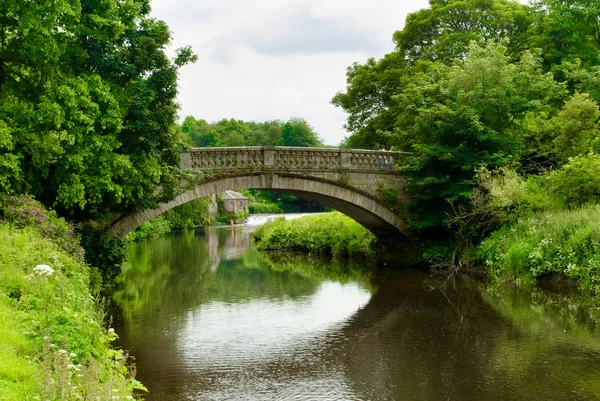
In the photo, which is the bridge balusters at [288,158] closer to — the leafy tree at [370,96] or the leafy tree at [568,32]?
the leafy tree at [370,96]

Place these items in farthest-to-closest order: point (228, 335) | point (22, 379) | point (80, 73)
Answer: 1. point (80, 73)
2. point (228, 335)
3. point (22, 379)

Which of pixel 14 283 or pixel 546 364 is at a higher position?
pixel 14 283

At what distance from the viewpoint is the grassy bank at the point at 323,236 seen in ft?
89.5

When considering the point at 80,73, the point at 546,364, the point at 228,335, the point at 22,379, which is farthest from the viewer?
the point at 80,73

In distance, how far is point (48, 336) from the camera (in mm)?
5320

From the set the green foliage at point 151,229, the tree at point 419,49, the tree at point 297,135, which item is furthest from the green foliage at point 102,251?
the tree at point 297,135

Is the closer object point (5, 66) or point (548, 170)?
point (5, 66)

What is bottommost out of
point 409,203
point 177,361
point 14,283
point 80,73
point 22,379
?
point 177,361

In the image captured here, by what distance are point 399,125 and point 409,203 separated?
4.02m

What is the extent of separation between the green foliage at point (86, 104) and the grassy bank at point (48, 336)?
356cm

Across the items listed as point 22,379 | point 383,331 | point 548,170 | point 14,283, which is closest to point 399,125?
point 548,170

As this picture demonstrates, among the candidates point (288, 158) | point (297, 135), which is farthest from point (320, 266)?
point (297, 135)

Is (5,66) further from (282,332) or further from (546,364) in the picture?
(546,364)

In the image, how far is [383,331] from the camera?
13.7 meters
